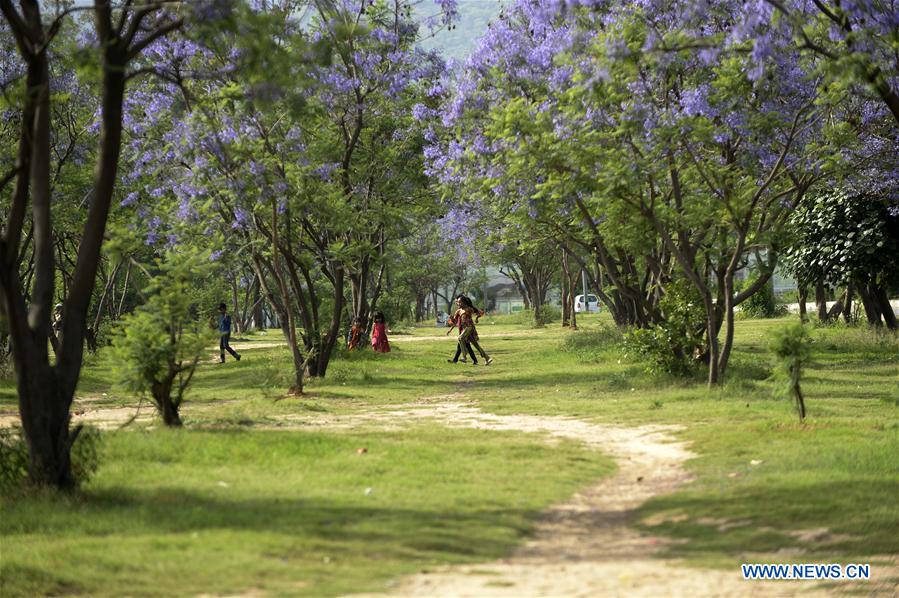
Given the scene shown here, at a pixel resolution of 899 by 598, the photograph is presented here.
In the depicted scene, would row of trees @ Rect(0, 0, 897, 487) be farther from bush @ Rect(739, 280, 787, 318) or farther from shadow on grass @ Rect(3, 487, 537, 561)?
bush @ Rect(739, 280, 787, 318)

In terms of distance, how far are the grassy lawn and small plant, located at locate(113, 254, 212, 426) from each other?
0.49 metres

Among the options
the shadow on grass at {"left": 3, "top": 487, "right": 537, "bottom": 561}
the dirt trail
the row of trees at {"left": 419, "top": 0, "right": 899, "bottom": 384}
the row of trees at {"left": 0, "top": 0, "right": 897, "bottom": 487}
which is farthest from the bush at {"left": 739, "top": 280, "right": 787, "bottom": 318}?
the shadow on grass at {"left": 3, "top": 487, "right": 537, "bottom": 561}

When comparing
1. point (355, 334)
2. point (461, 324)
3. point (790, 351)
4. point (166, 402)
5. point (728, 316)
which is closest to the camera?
point (790, 351)

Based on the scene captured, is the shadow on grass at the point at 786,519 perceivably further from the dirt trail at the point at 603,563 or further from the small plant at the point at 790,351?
the small plant at the point at 790,351

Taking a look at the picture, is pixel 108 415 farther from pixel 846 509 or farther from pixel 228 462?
pixel 846 509

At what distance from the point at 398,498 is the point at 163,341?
15.0 ft

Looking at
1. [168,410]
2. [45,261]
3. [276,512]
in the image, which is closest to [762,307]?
[168,410]

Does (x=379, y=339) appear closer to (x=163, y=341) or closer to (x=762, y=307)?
(x=163, y=341)

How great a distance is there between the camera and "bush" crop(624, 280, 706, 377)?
2070 centimetres

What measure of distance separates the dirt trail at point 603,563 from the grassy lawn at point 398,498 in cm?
19

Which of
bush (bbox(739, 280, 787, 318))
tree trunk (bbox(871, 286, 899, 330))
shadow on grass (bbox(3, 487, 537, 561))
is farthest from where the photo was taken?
bush (bbox(739, 280, 787, 318))

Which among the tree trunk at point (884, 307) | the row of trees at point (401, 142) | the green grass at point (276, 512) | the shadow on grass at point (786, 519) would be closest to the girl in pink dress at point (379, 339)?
the row of trees at point (401, 142)

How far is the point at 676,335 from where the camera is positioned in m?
20.7

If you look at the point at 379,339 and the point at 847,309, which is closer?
the point at 379,339
